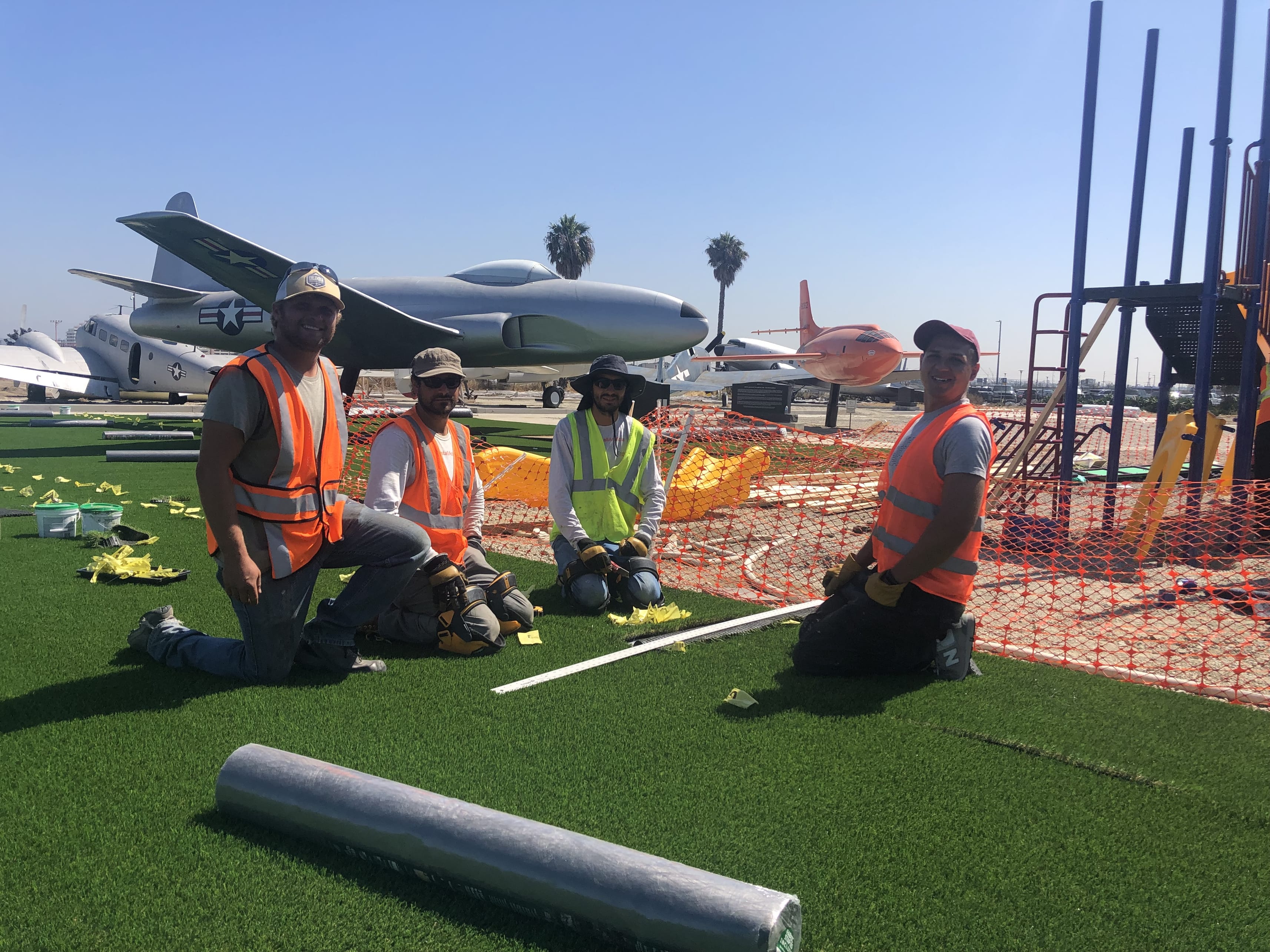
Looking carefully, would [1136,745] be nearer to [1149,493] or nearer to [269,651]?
[269,651]

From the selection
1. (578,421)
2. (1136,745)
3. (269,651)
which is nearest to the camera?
(1136,745)

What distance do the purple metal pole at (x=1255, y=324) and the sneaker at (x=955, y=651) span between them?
4.82 meters

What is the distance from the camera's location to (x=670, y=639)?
431cm

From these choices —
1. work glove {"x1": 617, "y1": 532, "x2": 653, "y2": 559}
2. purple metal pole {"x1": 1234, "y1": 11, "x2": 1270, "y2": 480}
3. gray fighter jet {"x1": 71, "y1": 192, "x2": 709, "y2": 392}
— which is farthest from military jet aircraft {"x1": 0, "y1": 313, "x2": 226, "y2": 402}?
purple metal pole {"x1": 1234, "y1": 11, "x2": 1270, "y2": 480}

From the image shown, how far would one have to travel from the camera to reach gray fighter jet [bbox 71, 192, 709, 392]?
55.0ft

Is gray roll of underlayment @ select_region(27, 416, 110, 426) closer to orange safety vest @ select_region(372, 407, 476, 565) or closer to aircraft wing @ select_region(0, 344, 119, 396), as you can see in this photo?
aircraft wing @ select_region(0, 344, 119, 396)

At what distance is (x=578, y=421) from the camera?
5.15 metres

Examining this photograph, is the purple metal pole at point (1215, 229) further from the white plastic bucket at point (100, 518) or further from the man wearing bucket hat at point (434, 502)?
the white plastic bucket at point (100, 518)

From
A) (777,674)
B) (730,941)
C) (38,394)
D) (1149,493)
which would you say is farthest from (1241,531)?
(38,394)

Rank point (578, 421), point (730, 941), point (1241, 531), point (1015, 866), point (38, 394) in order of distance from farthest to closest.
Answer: point (38, 394)
point (1241, 531)
point (578, 421)
point (1015, 866)
point (730, 941)

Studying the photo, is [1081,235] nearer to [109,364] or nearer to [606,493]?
[606,493]

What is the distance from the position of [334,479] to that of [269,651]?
77 centimetres

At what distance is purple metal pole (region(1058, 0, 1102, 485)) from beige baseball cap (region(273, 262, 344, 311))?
20.6ft

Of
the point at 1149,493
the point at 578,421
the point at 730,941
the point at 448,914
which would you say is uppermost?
the point at 578,421
